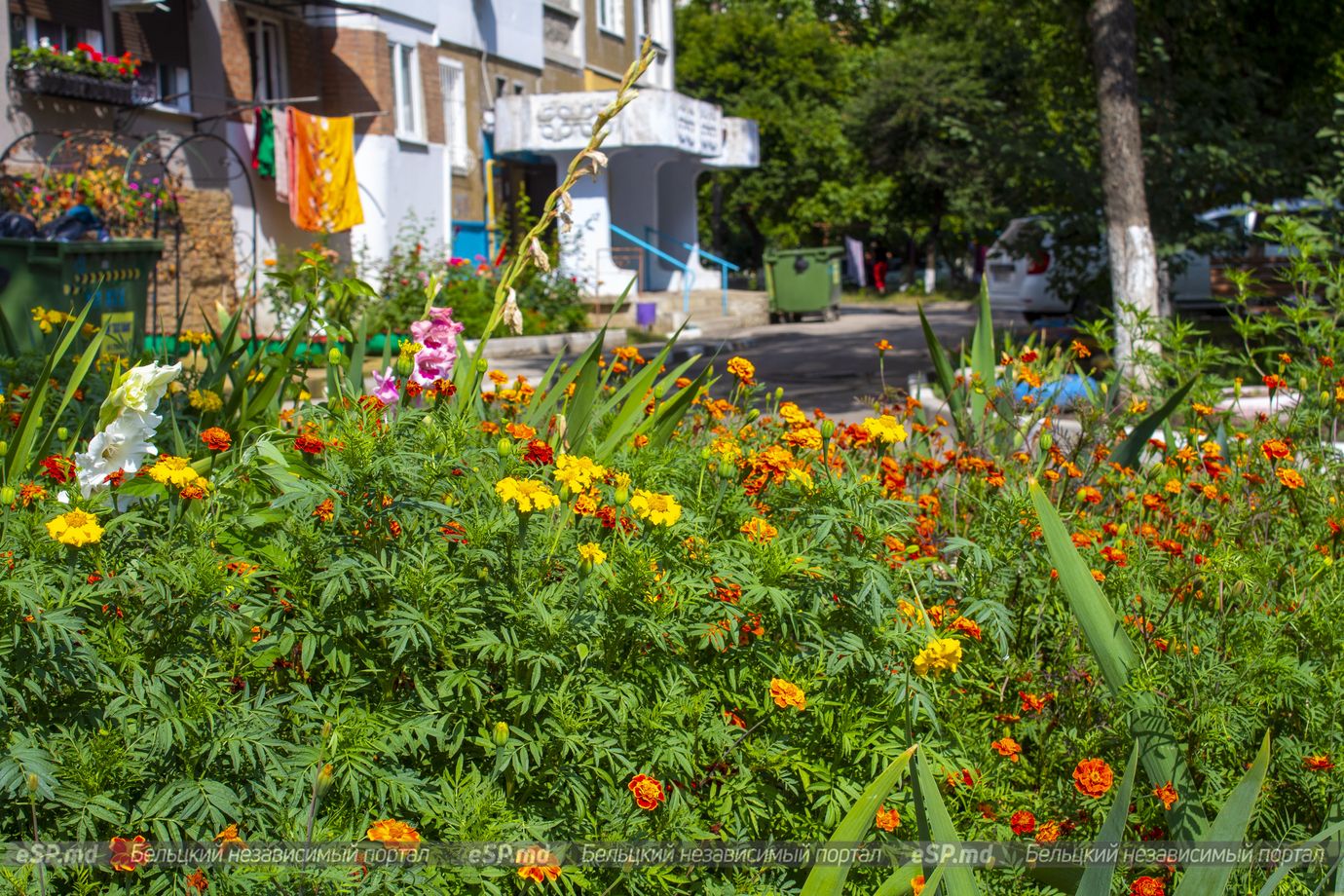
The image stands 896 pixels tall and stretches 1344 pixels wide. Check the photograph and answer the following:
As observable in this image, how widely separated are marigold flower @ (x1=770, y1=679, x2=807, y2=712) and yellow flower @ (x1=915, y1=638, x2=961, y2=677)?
0.66 feet

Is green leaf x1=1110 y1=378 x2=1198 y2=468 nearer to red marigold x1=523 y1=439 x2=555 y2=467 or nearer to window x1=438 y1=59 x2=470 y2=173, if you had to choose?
red marigold x1=523 y1=439 x2=555 y2=467

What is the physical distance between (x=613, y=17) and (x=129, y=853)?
2488cm

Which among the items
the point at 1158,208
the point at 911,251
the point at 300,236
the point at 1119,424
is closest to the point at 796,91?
Answer: the point at 911,251

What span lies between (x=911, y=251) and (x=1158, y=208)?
29.6 metres

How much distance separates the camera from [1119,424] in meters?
3.79

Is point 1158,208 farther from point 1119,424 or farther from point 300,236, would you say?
point 300,236

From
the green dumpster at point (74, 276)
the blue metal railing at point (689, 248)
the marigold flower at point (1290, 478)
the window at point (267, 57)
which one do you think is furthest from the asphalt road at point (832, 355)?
the window at point (267, 57)

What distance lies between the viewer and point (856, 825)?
68.9 inches

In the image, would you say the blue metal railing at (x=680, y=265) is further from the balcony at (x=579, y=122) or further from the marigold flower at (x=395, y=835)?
the marigold flower at (x=395, y=835)

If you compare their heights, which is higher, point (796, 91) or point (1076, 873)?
point (796, 91)

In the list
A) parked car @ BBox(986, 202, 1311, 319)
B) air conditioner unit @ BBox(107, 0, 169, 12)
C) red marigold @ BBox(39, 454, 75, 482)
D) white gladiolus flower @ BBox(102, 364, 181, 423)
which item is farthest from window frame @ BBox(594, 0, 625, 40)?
red marigold @ BBox(39, 454, 75, 482)

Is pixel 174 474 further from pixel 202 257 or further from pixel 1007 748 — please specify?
pixel 202 257

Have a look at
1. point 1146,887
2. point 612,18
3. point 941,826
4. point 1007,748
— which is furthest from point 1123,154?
point 612,18

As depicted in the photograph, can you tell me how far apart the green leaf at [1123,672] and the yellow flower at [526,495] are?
841 mm
